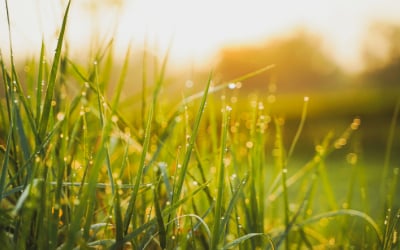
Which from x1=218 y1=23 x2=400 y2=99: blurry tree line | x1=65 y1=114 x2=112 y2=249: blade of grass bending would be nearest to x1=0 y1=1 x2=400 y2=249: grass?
x1=65 y1=114 x2=112 y2=249: blade of grass bending

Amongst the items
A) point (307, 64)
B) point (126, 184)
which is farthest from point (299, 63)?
point (126, 184)

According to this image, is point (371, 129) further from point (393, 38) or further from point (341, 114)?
point (393, 38)

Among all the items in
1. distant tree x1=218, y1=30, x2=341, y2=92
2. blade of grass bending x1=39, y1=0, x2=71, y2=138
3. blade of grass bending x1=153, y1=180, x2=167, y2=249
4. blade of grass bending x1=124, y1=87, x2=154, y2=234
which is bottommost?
distant tree x1=218, y1=30, x2=341, y2=92

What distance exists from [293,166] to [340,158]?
80 cm

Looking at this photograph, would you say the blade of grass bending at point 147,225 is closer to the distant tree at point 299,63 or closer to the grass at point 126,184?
the grass at point 126,184

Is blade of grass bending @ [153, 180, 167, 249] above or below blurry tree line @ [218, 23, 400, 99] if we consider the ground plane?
above

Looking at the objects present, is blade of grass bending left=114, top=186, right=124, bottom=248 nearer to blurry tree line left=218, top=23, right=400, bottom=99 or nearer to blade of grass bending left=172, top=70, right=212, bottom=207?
blade of grass bending left=172, top=70, right=212, bottom=207

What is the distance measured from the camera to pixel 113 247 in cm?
47

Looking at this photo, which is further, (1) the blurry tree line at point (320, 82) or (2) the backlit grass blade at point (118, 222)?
(1) the blurry tree line at point (320, 82)

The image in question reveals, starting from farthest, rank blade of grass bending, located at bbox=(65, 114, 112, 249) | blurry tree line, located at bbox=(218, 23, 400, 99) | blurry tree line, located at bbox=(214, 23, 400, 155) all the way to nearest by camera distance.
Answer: blurry tree line, located at bbox=(218, 23, 400, 99) → blurry tree line, located at bbox=(214, 23, 400, 155) → blade of grass bending, located at bbox=(65, 114, 112, 249)

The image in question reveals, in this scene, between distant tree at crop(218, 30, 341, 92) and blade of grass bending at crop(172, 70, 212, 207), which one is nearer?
blade of grass bending at crop(172, 70, 212, 207)

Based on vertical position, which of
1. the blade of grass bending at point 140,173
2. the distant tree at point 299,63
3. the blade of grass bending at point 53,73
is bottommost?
the distant tree at point 299,63

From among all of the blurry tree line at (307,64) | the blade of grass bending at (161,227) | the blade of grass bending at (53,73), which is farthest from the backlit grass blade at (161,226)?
the blurry tree line at (307,64)

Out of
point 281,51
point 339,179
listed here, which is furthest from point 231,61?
point 339,179
